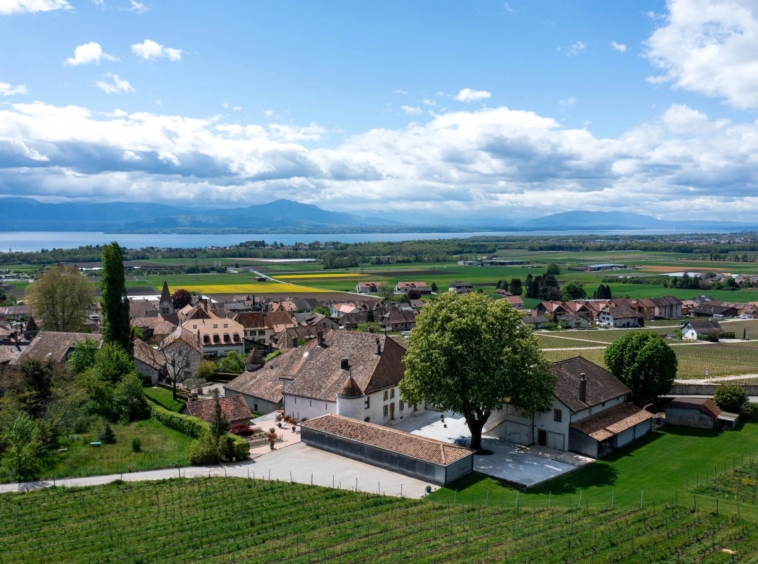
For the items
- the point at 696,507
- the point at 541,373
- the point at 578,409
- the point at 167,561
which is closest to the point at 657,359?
the point at 578,409

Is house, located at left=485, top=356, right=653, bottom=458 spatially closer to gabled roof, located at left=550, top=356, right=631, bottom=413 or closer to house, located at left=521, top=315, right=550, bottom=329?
gabled roof, located at left=550, top=356, right=631, bottom=413

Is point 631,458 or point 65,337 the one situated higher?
point 65,337

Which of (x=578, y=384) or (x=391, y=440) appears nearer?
(x=391, y=440)

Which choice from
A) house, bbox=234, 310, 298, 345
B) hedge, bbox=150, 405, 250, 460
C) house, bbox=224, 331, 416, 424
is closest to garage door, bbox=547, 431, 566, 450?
house, bbox=224, 331, 416, 424

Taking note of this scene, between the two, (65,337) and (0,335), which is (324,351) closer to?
(65,337)

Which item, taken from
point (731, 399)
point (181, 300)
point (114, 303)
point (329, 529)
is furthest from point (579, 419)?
point (181, 300)

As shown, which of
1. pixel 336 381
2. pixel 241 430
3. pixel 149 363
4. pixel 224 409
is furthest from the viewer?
pixel 149 363

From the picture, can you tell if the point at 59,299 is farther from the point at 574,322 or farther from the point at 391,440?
the point at 574,322
